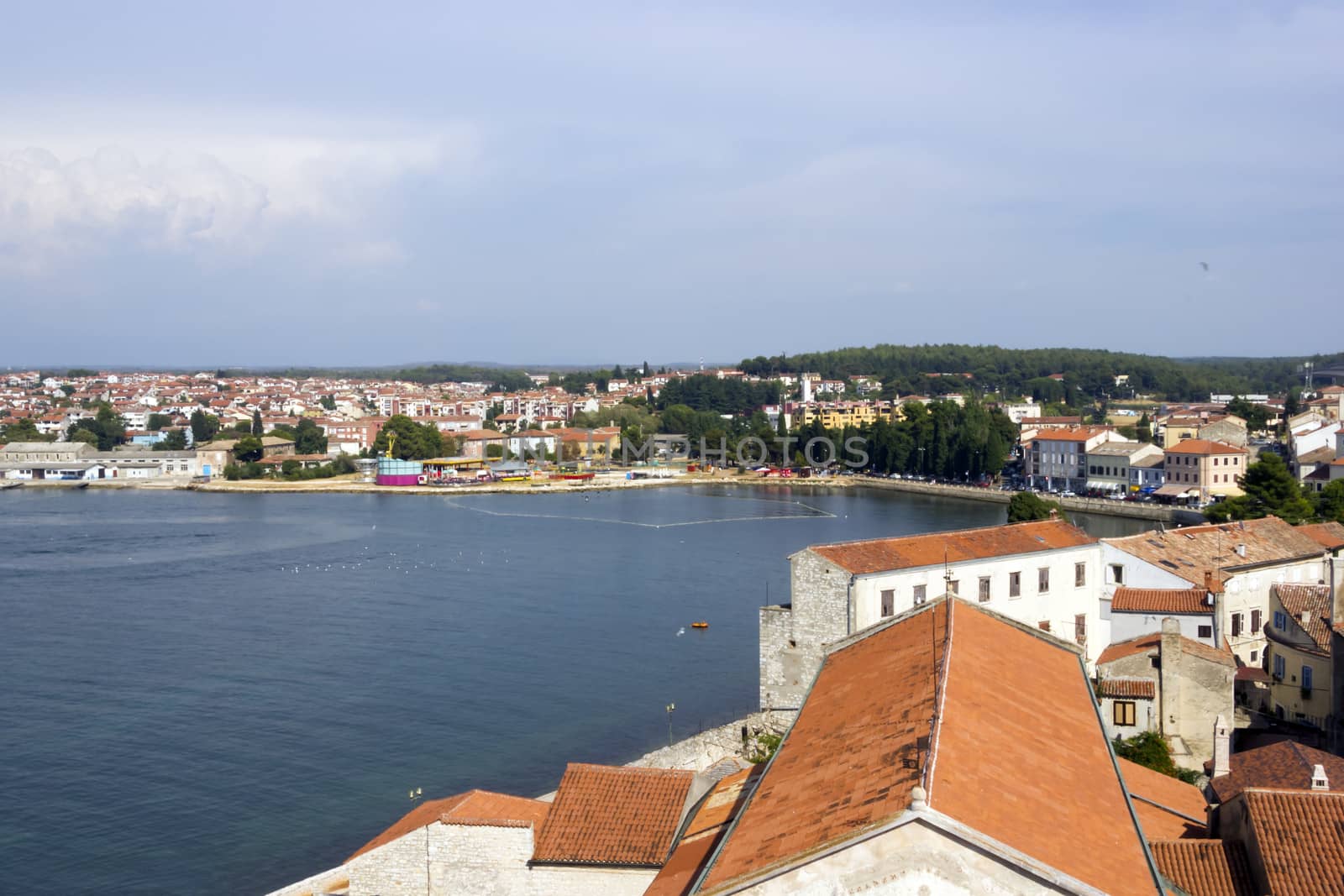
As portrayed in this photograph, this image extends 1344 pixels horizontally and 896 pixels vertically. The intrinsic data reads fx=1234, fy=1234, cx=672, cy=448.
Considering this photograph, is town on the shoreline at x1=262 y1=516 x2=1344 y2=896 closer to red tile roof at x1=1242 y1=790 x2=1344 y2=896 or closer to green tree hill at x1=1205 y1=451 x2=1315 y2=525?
red tile roof at x1=1242 y1=790 x2=1344 y2=896

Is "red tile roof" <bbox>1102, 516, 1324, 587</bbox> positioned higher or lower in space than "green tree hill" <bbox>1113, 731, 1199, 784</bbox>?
higher

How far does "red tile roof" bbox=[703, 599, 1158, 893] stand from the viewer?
10.7 ft

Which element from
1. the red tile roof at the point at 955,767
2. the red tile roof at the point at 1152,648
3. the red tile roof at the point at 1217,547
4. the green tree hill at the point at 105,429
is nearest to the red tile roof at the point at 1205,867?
the red tile roof at the point at 955,767

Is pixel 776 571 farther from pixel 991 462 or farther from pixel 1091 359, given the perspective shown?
pixel 1091 359

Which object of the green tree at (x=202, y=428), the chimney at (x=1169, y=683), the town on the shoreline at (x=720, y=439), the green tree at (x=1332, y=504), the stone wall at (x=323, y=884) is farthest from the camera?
the green tree at (x=202, y=428)

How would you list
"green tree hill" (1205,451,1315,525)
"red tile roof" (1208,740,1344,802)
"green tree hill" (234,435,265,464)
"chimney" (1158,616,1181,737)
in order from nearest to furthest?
"red tile roof" (1208,740,1344,802) < "chimney" (1158,616,1181,737) < "green tree hill" (1205,451,1315,525) < "green tree hill" (234,435,265,464)

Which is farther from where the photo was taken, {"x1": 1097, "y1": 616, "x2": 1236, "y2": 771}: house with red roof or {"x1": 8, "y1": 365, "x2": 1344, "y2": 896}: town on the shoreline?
{"x1": 1097, "y1": 616, "x2": 1236, "y2": 771}: house with red roof

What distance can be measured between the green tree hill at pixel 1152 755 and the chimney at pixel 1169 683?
18cm

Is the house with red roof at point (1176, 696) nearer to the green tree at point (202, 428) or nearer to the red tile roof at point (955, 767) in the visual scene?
the red tile roof at point (955, 767)

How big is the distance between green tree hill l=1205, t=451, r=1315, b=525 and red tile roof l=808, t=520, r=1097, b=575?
8048mm

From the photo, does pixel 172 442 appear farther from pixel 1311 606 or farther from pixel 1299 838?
pixel 1299 838

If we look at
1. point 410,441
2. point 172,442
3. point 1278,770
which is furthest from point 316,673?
point 172,442

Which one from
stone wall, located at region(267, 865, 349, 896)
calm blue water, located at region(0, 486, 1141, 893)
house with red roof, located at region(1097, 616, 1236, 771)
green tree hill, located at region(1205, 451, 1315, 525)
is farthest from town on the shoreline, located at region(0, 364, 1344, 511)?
stone wall, located at region(267, 865, 349, 896)

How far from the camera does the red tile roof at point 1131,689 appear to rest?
7.86 meters
